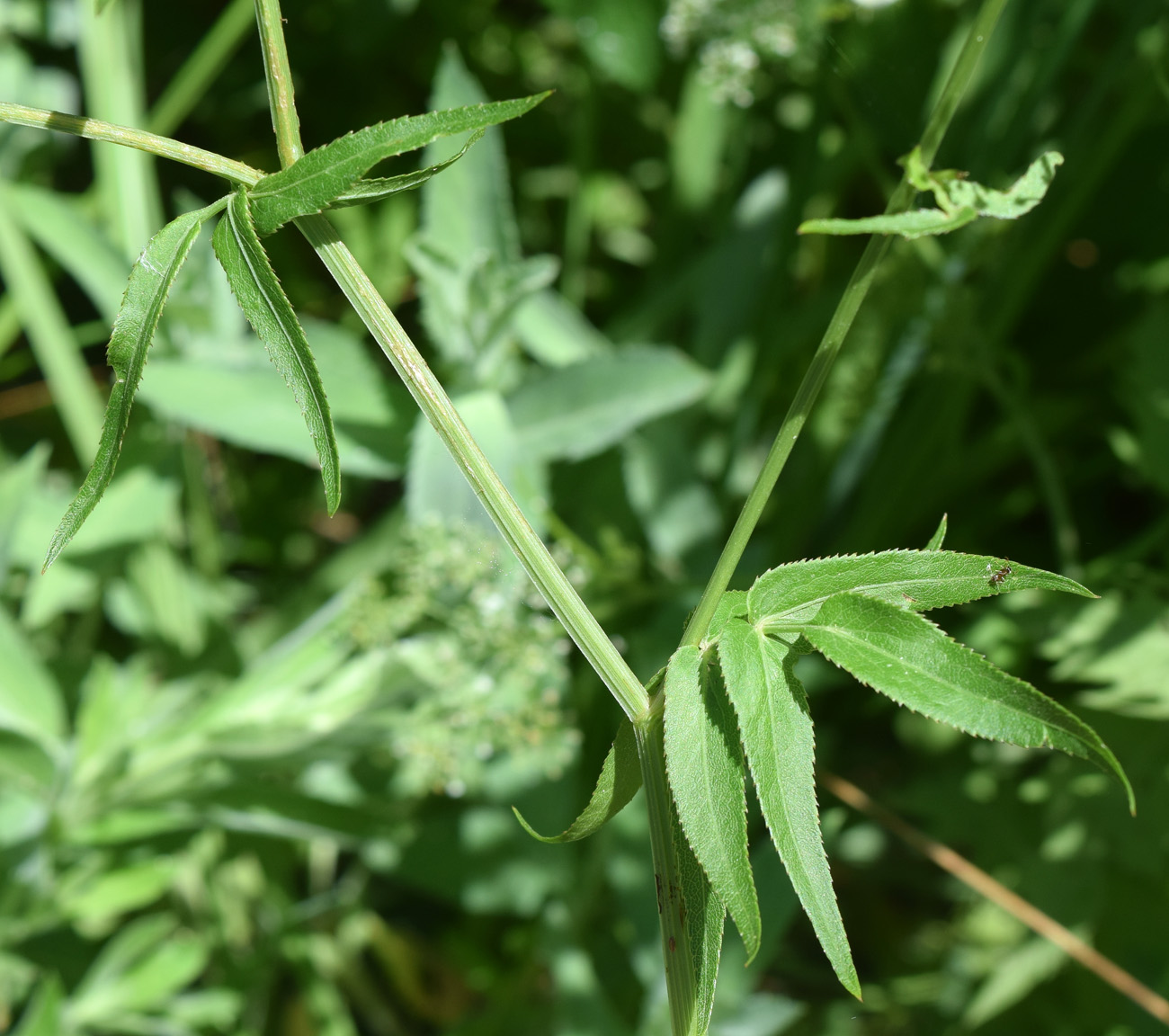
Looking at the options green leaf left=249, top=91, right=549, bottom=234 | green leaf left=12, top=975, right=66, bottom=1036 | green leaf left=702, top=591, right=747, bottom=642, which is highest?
green leaf left=249, top=91, right=549, bottom=234

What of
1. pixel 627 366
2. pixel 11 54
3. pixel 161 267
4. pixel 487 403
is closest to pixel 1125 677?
pixel 627 366

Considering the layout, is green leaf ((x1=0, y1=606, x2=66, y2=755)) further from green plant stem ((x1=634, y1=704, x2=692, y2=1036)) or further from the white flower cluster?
the white flower cluster

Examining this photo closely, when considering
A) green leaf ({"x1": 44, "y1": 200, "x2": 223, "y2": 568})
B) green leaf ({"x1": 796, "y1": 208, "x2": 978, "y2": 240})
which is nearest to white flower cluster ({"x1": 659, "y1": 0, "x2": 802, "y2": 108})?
green leaf ({"x1": 796, "y1": 208, "x2": 978, "y2": 240})

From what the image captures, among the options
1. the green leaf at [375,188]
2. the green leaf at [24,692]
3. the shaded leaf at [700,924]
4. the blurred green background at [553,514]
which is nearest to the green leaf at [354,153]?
the green leaf at [375,188]

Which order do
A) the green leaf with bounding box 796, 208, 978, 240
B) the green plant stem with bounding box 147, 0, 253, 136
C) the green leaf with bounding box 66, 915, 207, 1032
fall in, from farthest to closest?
the green plant stem with bounding box 147, 0, 253, 136 < the green leaf with bounding box 66, 915, 207, 1032 < the green leaf with bounding box 796, 208, 978, 240

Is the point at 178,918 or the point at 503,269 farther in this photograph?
the point at 178,918

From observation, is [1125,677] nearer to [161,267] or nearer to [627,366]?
[627,366]
